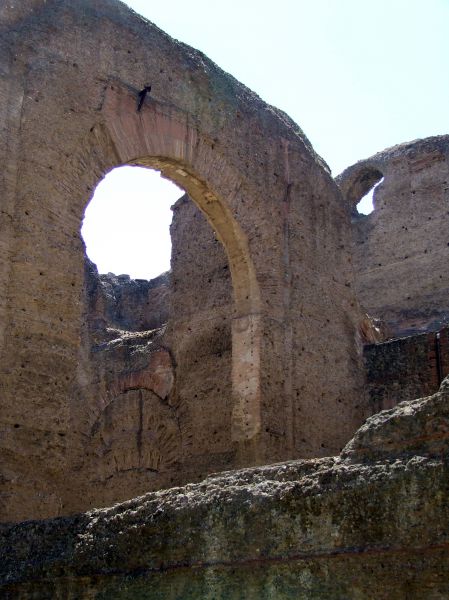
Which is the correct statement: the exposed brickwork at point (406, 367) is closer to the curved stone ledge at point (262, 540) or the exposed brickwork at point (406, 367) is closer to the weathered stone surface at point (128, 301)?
the weathered stone surface at point (128, 301)

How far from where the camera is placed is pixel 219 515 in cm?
502

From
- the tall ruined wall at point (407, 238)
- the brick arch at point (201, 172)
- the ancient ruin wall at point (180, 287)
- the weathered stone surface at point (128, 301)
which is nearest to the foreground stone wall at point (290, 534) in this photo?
the ancient ruin wall at point (180, 287)

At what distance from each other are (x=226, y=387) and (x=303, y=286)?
135cm

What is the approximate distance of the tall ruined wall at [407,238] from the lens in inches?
663

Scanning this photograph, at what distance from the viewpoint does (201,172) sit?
9.43m

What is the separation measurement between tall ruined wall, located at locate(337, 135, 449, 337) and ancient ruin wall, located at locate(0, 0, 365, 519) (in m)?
5.97

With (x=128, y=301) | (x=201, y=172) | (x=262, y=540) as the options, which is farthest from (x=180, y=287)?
(x=262, y=540)

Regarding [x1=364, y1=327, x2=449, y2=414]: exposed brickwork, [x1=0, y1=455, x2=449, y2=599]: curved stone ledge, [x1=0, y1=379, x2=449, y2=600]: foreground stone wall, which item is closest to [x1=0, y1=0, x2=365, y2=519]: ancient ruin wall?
[x1=364, y1=327, x2=449, y2=414]: exposed brickwork

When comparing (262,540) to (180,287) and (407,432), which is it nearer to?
(407,432)

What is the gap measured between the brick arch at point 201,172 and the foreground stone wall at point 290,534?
143 inches

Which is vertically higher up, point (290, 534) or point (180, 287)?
point (180, 287)

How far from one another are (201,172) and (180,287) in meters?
2.19

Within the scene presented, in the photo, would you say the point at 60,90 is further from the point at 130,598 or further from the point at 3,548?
the point at 130,598

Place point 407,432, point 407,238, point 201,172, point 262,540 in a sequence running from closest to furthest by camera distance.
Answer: point 407,432
point 262,540
point 201,172
point 407,238
